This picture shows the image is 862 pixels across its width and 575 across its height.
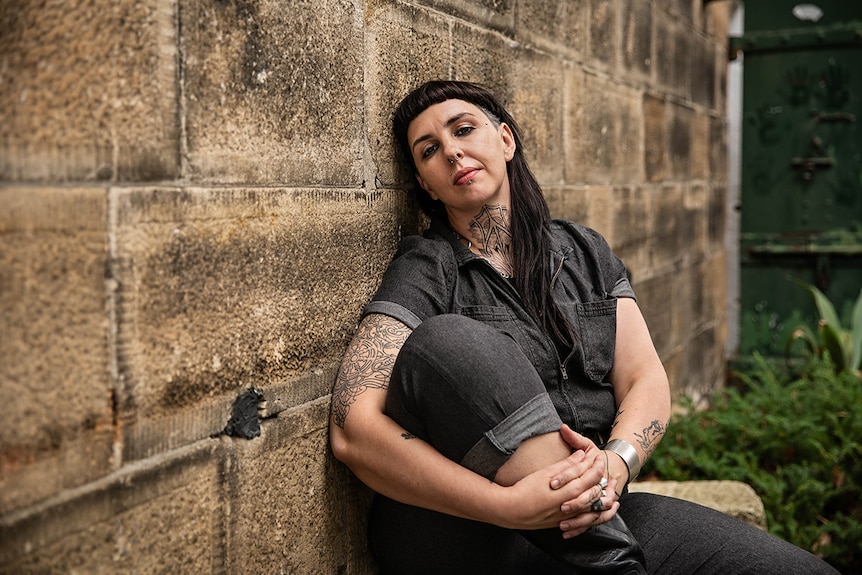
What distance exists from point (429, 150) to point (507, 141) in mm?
278

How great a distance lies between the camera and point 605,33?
3.69 m

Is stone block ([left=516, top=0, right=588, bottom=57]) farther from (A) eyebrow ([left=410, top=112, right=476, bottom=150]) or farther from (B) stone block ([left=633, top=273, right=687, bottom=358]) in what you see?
(B) stone block ([left=633, top=273, right=687, bottom=358])

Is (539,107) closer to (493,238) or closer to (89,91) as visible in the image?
(493,238)

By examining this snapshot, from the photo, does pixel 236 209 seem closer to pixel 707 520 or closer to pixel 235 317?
pixel 235 317

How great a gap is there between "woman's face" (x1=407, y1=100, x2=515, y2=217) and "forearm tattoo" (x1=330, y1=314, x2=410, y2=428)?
16.7 inches

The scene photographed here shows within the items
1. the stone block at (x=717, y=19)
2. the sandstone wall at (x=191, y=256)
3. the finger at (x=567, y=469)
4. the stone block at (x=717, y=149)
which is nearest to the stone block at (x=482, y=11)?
the sandstone wall at (x=191, y=256)

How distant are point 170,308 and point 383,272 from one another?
0.77 meters

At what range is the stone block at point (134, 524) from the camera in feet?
Result: 4.25

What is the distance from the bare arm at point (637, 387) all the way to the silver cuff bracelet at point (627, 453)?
0.02 meters

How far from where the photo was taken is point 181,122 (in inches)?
60.4

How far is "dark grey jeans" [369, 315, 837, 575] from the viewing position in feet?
5.65

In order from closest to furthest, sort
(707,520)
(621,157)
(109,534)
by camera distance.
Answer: (109,534), (707,520), (621,157)

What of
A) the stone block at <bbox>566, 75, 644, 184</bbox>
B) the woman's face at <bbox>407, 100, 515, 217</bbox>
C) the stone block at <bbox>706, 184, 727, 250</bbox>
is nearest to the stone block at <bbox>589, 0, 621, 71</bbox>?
the stone block at <bbox>566, 75, 644, 184</bbox>

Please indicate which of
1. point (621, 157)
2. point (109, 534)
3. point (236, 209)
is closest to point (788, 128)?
point (621, 157)
